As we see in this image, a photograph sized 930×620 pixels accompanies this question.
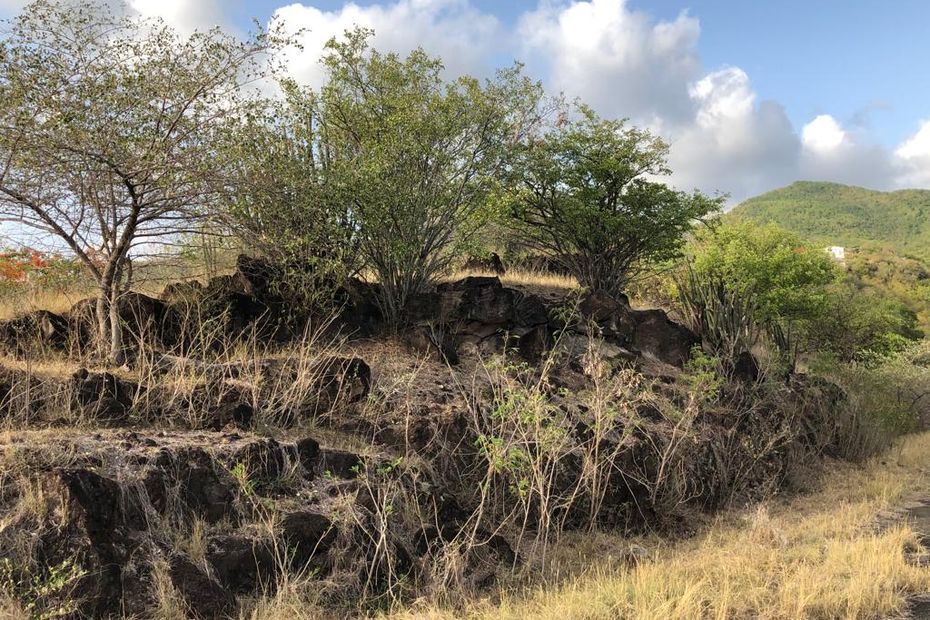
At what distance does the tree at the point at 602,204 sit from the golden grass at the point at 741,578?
25.6ft

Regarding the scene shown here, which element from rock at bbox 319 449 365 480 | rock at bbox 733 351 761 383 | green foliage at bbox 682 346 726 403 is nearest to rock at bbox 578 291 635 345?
green foliage at bbox 682 346 726 403

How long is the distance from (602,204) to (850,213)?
118763 mm

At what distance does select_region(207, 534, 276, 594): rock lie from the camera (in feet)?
17.3

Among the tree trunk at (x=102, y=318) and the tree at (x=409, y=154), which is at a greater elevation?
the tree at (x=409, y=154)

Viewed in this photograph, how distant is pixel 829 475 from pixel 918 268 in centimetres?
6520

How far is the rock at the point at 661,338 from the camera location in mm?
13344

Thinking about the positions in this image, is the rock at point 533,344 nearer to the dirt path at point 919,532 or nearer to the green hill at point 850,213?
the dirt path at point 919,532

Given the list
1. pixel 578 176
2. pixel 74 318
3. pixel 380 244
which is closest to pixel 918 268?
pixel 578 176

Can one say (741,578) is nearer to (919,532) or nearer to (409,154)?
(919,532)

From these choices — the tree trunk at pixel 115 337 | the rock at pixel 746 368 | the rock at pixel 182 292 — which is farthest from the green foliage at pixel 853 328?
the tree trunk at pixel 115 337

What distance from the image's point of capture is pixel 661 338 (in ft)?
44.3

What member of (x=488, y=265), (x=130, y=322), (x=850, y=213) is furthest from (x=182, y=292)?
(x=850, y=213)

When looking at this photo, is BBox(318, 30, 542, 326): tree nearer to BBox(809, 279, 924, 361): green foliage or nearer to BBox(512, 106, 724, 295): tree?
BBox(512, 106, 724, 295): tree

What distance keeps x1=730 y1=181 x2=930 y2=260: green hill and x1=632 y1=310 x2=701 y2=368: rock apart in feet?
291
